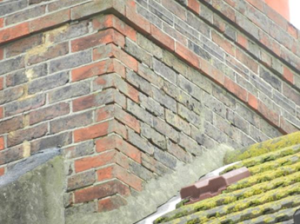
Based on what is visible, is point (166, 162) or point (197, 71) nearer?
point (166, 162)

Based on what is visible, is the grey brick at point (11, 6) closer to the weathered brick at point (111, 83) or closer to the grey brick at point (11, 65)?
the grey brick at point (11, 65)

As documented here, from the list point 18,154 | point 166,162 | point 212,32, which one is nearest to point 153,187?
point 166,162

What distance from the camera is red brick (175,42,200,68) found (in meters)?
7.43

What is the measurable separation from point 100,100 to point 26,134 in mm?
467

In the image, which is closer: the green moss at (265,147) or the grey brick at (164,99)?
the green moss at (265,147)

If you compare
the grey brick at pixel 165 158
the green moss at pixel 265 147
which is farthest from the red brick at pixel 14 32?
the green moss at pixel 265 147

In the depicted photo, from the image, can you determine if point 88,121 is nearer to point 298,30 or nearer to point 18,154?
point 18,154

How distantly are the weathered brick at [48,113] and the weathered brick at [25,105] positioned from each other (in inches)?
1.8

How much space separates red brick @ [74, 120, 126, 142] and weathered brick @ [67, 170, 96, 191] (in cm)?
21

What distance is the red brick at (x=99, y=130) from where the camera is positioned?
22.0 feet

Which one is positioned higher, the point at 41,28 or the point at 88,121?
the point at 41,28

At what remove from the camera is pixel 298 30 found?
848 centimetres

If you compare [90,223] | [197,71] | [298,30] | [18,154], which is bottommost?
[90,223]

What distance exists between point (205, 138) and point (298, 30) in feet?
4.74
